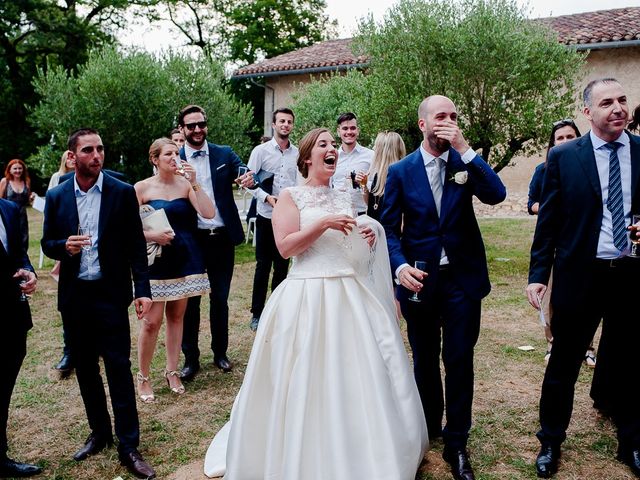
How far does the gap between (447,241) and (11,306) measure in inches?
119

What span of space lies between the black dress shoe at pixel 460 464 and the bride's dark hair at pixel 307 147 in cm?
213

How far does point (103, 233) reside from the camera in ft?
14.0

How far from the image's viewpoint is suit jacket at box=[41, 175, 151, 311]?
427cm

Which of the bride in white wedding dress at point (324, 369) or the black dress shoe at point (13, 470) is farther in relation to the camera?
the black dress shoe at point (13, 470)

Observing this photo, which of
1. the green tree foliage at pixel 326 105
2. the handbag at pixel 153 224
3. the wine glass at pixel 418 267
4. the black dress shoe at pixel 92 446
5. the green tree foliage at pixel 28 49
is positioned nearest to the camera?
the wine glass at pixel 418 267

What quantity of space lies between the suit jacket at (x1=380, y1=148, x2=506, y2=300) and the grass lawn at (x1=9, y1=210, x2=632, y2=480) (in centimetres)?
131

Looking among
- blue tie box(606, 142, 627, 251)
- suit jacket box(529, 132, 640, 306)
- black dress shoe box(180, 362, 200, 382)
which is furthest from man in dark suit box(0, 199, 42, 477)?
blue tie box(606, 142, 627, 251)

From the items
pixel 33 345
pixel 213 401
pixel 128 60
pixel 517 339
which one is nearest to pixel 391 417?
pixel 213 401

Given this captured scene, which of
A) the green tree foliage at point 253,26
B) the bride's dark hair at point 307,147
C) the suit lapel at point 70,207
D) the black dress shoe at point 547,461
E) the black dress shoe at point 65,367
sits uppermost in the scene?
the green tree foliage at point 253,26

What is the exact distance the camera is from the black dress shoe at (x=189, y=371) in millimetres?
6102

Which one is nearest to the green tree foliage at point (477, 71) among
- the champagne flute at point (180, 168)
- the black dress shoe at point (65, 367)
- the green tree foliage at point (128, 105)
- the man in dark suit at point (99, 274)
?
the green tree foliage at point (128, 105)

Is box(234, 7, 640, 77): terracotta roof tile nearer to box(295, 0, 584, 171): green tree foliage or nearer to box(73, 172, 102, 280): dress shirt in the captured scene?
box(295, 0, 584, 171): green tree foliage

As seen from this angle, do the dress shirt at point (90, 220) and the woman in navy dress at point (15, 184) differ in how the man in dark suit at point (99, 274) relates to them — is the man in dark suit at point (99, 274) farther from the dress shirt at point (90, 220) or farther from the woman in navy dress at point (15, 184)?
the woman in navy dress at point (15, 184)

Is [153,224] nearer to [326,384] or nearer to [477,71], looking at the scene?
[326,384]
